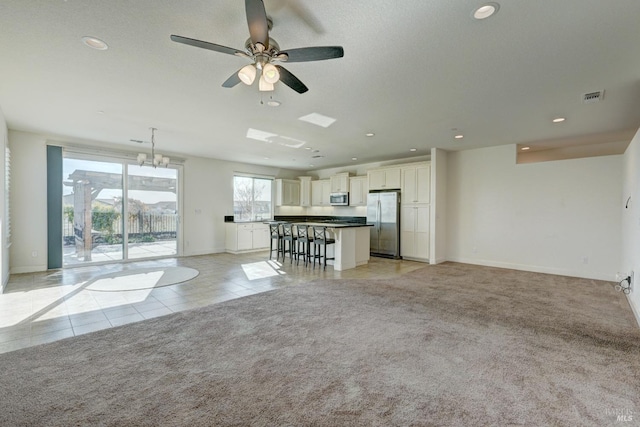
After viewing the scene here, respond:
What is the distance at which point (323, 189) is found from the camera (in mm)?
9859

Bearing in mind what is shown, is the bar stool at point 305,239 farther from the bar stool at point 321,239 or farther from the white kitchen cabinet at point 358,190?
the white kitchen cabinet at point 358,190

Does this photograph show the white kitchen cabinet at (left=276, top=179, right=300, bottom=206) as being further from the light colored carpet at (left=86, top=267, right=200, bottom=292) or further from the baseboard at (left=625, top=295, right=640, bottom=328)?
the baseboard at (left=625, top=295, right=640, bottom=328)

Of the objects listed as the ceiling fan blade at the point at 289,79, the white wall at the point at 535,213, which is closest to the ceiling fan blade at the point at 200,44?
the ceiling fan blade at the point at 289,79

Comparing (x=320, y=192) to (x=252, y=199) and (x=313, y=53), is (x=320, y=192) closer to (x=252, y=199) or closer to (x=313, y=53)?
(x=252, y=199)

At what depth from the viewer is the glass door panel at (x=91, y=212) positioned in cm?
620

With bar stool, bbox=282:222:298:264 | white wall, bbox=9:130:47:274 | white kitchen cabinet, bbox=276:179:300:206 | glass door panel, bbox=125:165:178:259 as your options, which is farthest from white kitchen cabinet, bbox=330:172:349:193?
white wall, bbox=9:130:47:274

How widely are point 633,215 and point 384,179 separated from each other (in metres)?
4.85

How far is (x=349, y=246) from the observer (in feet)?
20.8

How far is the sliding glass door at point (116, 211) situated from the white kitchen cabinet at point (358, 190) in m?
5.05

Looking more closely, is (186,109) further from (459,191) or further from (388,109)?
(459,191)

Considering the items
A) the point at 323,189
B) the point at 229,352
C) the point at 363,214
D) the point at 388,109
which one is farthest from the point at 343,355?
the point at 323,189

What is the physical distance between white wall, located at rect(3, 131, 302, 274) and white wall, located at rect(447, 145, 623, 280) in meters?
6.38

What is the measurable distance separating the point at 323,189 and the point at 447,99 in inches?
249

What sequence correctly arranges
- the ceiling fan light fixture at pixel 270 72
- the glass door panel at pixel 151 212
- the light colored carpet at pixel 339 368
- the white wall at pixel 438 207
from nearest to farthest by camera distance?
the light colored carpet at pixel 339 368 → the ceiling fan light fixture at pixel 270 72 → the white wall at pixel 438 207 → the glass door panel at pixel 151 212
